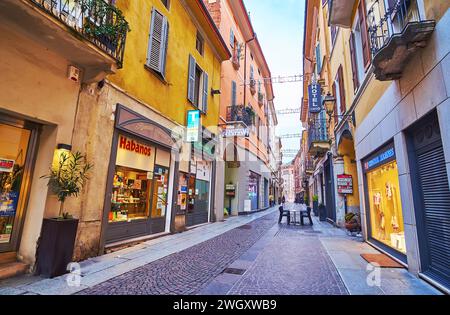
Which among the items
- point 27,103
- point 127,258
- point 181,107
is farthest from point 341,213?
point 27,103

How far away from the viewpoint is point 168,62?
328 inches

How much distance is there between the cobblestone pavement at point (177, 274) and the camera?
3.56 metres

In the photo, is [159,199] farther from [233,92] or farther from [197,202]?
[233,92]

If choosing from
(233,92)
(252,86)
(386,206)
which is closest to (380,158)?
(386,206)

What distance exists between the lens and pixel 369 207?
24.3 ft

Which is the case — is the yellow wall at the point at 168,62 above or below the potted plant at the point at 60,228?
above

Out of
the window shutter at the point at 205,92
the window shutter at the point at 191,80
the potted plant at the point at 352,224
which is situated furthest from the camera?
the window shutter at the point at 205,92

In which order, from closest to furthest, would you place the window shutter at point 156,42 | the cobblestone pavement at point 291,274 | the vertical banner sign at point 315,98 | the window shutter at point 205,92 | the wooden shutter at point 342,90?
the cobblestone pavement at point 291,274, the window shutter at point 156,42, the wooden shutter at point 342,90, the window shutter at point 205,92, the vertical banner sign at point 315,98

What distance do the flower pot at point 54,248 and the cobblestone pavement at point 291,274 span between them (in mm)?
2978

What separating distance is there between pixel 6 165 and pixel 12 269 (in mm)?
1766

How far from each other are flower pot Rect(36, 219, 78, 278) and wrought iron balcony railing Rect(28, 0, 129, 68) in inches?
134

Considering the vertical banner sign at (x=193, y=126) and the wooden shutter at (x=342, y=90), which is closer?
the vertical banner sign at (x=193, y=126)

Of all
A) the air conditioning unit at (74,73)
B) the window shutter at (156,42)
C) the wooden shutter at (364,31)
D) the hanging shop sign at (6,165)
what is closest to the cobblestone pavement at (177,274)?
the hanging shop sign at (6,165)

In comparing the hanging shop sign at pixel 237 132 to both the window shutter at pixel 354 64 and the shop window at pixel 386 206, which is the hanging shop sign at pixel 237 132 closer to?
the window shutter at pixel 354 64
